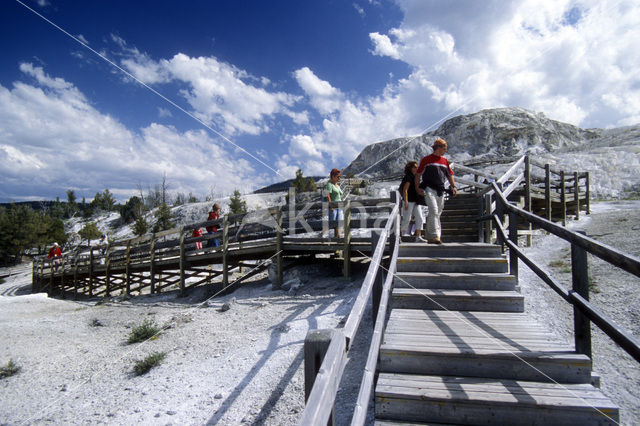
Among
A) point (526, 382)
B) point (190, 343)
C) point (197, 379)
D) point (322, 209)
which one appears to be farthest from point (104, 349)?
point (526, 382)

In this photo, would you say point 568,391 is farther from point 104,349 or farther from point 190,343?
point 104,349

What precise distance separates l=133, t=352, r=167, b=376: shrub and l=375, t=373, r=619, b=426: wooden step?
12.9 ft

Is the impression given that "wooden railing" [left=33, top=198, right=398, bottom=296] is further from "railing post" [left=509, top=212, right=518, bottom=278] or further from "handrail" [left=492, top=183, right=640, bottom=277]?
"handrail" [left=492, top=183, right=640, bottom=277]

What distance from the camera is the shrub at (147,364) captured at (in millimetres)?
4846

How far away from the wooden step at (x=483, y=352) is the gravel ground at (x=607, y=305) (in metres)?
0.95

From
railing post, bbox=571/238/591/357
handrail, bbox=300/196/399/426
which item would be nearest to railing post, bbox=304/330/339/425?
handrail, bbox=300/196/399/426

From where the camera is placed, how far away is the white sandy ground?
365cm

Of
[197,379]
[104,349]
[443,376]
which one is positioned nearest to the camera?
[443,376]

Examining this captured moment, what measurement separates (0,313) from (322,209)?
9870mm

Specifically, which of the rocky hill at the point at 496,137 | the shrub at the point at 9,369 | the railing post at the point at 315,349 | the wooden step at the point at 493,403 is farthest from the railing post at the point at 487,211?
the rocky hill at the point at 496,137

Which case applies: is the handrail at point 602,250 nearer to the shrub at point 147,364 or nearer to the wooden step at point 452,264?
the wooden step at point 452,264

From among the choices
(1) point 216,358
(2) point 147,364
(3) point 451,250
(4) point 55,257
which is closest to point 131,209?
(4) point 55,257

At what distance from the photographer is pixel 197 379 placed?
443 centimetres

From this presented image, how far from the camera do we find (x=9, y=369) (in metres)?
5.38
